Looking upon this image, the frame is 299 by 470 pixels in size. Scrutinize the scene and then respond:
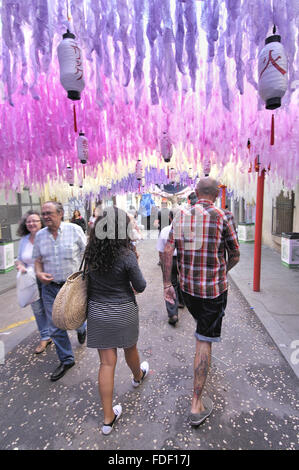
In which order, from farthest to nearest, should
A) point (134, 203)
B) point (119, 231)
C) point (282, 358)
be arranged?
point (134, 203), point (282, 358), point (119, 231)

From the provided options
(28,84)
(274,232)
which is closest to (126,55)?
(28,84)

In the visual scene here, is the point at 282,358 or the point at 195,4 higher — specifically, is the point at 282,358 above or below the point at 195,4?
below

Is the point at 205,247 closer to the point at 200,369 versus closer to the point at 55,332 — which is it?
the point at 200,369

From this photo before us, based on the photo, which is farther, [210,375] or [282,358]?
[282,358]

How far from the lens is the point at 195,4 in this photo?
6.05 ft

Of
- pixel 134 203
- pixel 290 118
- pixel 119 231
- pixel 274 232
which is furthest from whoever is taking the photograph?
pixel 134 203

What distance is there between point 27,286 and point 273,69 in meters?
3.13

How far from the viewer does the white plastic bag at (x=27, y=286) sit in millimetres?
2500

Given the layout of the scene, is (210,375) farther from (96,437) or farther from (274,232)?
(274,232)

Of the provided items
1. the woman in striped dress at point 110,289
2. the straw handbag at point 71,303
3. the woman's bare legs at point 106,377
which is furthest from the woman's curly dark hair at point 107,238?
the woman's bare legs at point 106,377

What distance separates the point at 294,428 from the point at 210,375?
779mm

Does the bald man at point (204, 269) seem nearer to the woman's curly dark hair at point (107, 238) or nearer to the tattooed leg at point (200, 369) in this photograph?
the tattooed leg at point (200, 369)

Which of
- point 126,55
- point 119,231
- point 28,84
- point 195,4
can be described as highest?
point 195,4

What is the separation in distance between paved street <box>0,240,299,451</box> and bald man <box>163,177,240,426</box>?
21cm
